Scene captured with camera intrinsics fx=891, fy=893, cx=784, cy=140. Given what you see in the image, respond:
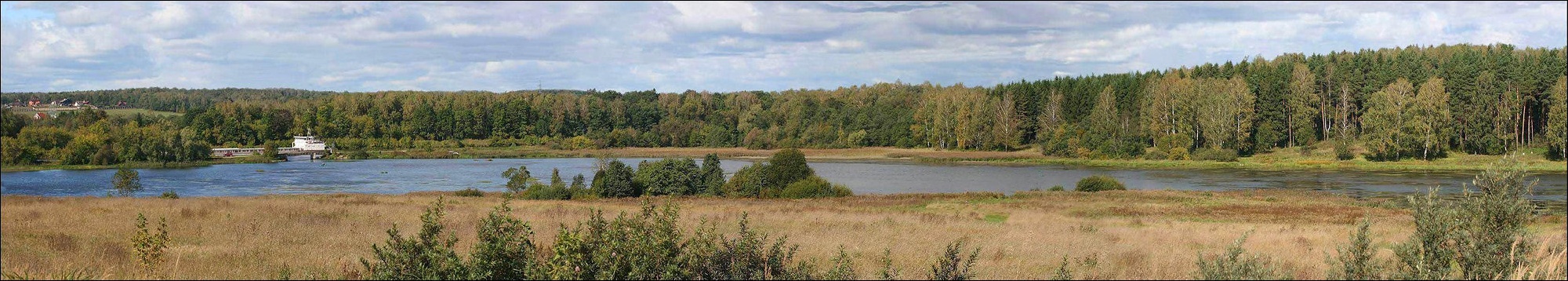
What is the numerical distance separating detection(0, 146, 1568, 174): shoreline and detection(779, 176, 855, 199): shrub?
79.9 feet

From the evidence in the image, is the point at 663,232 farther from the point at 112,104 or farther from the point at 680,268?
the point at 112,104

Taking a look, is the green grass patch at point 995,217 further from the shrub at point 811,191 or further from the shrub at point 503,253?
the shrub at point 503,253

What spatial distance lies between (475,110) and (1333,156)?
109 meters

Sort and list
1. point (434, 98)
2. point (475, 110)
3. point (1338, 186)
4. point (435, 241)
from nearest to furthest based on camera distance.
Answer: point (435, 241), point (1338, 186), point (475, 110), point (434, 98)

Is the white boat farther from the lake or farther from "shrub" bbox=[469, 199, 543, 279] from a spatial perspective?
"shrub" bbox=[469, 199, 543, 279]

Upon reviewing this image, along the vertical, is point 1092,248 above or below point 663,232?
below

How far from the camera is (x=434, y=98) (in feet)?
464

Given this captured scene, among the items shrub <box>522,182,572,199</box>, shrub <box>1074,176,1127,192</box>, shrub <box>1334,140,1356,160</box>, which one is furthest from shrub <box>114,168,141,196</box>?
shrub <box>1334,140,1356,160</box>

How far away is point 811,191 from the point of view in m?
41.5

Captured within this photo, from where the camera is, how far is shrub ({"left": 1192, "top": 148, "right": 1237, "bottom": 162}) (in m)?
73.9

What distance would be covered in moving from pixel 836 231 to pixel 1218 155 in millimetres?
65616

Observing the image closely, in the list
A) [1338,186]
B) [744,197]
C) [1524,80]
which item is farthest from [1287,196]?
[1524,80]

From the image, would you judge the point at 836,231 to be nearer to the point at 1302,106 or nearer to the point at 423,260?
the point at 423,260

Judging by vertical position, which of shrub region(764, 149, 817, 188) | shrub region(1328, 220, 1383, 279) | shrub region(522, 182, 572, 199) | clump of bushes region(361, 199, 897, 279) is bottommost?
shrub region(522, 182, 572, 199)
